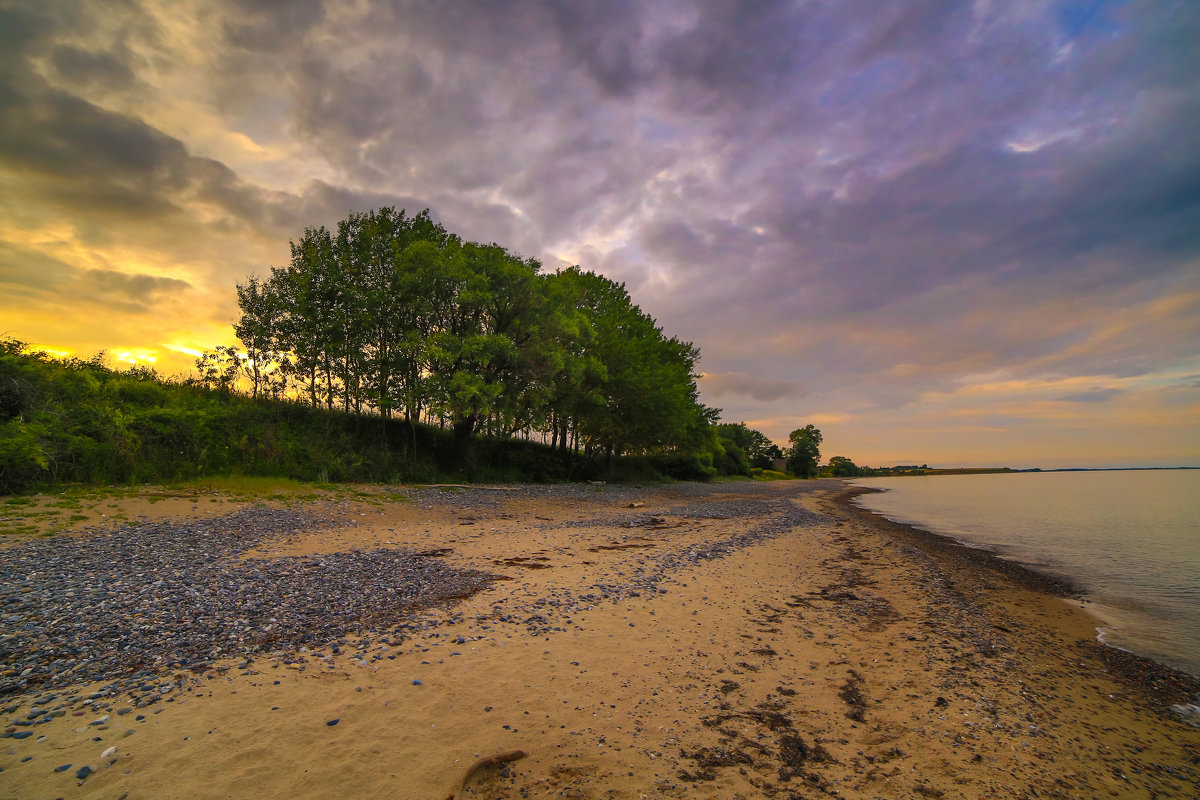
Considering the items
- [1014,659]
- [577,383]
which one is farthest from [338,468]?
[1014,659]

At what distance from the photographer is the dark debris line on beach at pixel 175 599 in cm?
532

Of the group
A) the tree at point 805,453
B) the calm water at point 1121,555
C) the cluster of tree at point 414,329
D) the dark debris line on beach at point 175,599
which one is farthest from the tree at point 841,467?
the dark debris line on beach at point 175,599

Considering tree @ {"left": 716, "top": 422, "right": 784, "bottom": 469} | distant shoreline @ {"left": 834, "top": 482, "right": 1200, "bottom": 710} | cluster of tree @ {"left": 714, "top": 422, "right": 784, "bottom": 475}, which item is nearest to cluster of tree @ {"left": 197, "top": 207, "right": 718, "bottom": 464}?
distant shoreline @ {"left": 834, "top": 482, "right": 1200, "bottom": 710}

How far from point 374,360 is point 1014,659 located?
2842 centimetres

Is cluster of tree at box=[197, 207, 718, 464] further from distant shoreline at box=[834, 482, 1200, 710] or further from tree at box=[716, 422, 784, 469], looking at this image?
tree at box=[716, 422, 784, 469]

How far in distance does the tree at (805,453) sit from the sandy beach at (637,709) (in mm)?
116689

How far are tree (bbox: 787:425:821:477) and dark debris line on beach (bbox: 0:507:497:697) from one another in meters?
121

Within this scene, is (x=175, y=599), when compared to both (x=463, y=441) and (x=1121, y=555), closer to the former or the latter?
(x=463, y=441)

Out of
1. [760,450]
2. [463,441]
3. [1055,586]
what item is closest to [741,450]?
[760,450]

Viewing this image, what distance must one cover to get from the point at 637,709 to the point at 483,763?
1.76 meters

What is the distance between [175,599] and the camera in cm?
702

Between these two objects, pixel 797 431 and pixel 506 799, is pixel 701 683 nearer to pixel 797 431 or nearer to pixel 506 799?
pixel 506 799

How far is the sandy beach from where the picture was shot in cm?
393

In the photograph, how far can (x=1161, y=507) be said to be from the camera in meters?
35.4
